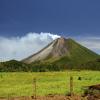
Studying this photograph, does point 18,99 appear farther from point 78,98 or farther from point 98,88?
point 98,88

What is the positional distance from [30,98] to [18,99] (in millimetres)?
1311

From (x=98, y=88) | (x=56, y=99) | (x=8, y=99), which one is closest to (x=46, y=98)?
(x=56, y=99)

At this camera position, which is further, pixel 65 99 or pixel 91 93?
pixel 91 93

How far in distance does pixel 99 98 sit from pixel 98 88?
13.3ft

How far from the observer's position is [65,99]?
39.6 m

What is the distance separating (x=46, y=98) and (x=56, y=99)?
1.02 meters

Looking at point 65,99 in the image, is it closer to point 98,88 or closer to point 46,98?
point 46,98

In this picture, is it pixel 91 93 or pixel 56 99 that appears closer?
pixel 56 99

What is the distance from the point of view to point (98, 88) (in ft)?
146

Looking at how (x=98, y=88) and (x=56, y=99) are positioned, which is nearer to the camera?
(x=56, y=99)

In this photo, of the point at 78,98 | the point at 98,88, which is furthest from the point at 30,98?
the point at 98,88

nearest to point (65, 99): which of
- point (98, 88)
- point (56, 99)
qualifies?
point (56, 99)

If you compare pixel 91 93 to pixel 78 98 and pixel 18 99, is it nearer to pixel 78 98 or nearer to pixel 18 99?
pixel 78 98

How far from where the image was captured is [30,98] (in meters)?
40.7
